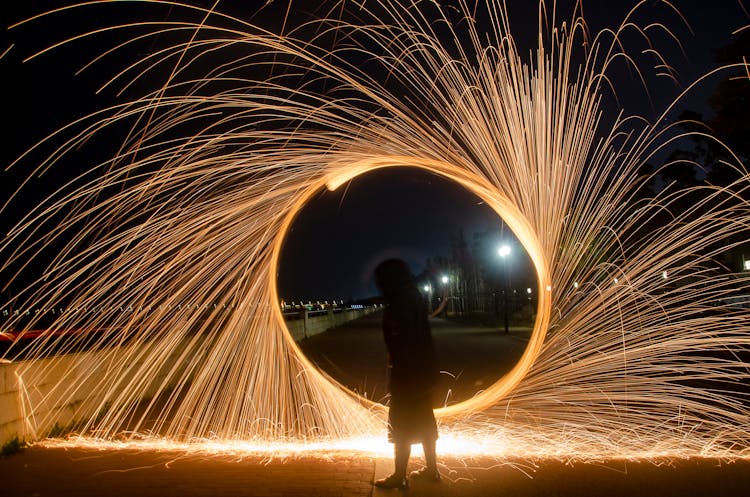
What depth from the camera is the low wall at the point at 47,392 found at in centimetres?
653

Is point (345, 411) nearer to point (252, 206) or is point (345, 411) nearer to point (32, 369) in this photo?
point (252, 206)

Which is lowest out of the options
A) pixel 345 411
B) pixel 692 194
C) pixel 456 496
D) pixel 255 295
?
pixel 456 496

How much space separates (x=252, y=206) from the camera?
756cm

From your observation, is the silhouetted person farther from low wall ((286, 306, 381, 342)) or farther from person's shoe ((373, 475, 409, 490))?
Result: low wall ((286, 306, 381, 342))

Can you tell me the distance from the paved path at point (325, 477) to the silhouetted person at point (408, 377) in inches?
14.9

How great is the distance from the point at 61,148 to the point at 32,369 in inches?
97.4

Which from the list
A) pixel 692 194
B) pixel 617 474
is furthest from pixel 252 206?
pixel 692 194

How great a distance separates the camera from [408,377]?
5098mm

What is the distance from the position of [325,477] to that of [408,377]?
122cm

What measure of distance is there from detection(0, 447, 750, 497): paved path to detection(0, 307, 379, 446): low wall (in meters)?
0.51

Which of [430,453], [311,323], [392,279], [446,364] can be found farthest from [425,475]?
[311,323]

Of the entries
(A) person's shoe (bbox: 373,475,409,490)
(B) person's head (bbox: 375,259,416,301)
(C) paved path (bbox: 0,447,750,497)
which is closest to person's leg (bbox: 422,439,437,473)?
(C) paved path (bbox: 0,447,750,497)

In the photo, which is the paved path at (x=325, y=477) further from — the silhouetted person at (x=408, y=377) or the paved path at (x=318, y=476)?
the silhouetted person at (x=408, y=377)

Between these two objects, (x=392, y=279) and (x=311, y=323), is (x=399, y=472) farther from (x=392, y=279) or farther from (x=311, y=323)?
(x=311, y=323)
